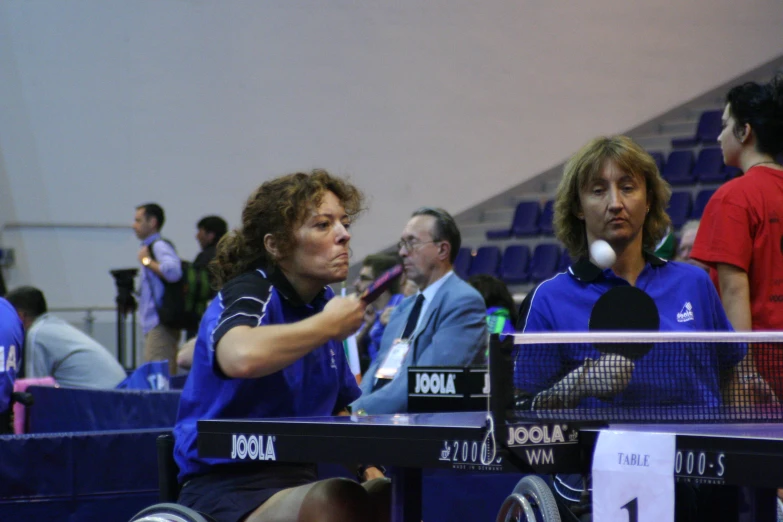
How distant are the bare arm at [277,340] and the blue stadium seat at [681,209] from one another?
28.3 ft

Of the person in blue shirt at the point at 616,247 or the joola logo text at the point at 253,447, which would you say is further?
the person in blue shirt at the point at 616,247

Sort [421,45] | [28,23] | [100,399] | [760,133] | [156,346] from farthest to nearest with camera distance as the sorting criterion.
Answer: [421,45] < [28,23] < [156,346] < [100,399] < [760,133]

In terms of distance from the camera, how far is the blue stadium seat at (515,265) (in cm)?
1091

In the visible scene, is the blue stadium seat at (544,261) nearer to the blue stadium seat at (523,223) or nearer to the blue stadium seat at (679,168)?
the blue stadium seat at (523,223)

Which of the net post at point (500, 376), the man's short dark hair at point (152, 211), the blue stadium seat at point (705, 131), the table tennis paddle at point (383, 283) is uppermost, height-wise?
the blue stadium seat at point (705, 131)

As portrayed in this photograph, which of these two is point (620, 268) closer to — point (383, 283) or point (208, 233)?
point (383, 283)

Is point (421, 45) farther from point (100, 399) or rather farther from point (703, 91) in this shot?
point (100, 399)

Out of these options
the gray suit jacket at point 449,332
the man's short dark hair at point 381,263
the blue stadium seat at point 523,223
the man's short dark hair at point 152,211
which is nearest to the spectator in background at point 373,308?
the man's short dark hair at point 381,263

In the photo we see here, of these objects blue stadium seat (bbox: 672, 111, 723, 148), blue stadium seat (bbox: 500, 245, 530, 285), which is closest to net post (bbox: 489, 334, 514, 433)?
blue stadium seat (bbox: 500, 245, 530, 285)

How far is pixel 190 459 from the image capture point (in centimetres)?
233

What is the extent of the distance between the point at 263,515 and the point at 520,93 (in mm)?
Result: 10688

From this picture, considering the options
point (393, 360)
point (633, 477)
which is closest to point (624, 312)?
point (633, 477)

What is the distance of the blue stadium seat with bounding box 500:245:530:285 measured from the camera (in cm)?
1091

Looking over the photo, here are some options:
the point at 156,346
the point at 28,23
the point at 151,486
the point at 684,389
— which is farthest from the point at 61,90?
the point at 684,389
